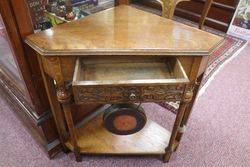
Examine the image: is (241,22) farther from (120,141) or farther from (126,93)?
(126,93)

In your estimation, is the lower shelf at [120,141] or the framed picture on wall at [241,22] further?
the framed picture on wall at [241,22]

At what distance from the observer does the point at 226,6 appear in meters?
2.17

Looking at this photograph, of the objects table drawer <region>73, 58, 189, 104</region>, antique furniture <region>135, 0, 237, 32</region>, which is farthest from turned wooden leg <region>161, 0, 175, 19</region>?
antique furniture <region>135, 0, 237, 32</region>

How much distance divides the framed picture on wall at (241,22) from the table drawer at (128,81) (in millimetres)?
1593

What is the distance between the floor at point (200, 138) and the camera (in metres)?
1.11

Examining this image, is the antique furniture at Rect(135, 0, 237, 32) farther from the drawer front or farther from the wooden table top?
the drawer front

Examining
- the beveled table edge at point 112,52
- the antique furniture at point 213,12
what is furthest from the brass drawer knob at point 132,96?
the antique furniture at point 213,12

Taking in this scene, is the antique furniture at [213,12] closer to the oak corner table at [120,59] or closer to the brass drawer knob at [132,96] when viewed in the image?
the oak corner table at [120,59]

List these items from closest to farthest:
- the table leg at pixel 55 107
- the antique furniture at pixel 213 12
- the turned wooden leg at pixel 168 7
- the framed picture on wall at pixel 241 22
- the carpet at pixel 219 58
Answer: the table leg at pixel 55 107
the turned wooden leg at pixel 168 7
the carpet at pixel 219 58
the framed picture on wall at pixel 241 22
the antique furniture at pixel 213 12

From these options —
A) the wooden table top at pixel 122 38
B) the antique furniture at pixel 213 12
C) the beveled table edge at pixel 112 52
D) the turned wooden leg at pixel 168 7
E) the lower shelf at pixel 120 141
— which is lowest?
the lower shelf at pixel 120 141

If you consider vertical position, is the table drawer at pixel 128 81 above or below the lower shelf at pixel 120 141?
above

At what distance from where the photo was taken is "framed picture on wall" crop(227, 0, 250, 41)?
79.8 inches

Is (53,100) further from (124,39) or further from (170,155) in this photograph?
(170,155)

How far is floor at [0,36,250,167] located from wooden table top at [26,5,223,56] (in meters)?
0.63
